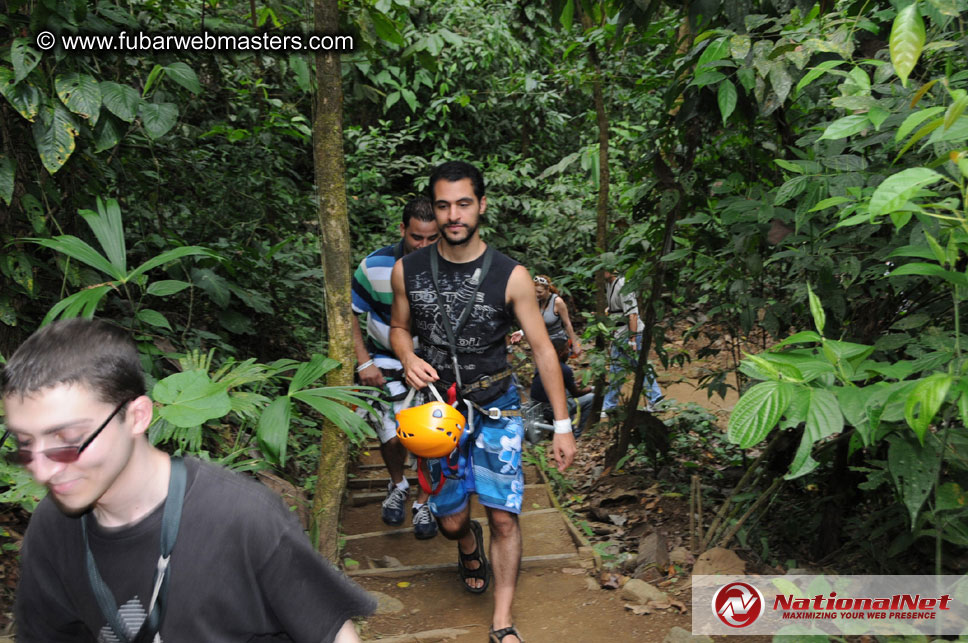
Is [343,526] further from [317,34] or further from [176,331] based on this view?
[317,34]

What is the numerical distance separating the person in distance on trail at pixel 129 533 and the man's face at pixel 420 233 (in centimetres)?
285

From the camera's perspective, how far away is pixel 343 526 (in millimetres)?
4789

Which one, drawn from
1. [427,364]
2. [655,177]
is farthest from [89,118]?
[655,177]

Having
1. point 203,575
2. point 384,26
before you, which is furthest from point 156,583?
point 384,26

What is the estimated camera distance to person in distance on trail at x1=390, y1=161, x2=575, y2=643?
135 inches

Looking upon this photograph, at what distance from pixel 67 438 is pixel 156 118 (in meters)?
2.53

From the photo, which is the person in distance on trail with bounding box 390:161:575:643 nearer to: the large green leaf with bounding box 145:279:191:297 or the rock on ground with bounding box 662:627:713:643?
the rock on ground with bounding box 662:627:713:643

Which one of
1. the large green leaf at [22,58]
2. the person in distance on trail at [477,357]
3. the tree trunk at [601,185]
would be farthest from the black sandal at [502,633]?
the tree trunk at [601,185]

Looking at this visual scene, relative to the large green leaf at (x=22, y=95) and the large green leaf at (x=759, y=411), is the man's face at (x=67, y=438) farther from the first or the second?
the large green leaf at (x=22, y=95)

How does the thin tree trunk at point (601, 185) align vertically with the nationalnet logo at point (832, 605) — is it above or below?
above

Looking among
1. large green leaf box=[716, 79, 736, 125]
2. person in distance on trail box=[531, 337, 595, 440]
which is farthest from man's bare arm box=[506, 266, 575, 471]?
person in distance on trail box=[531, 337, 595, 440]

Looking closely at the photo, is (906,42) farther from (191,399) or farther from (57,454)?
(191,399)

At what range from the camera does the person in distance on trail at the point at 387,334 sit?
4.25 meters

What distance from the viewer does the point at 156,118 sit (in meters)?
3.39
